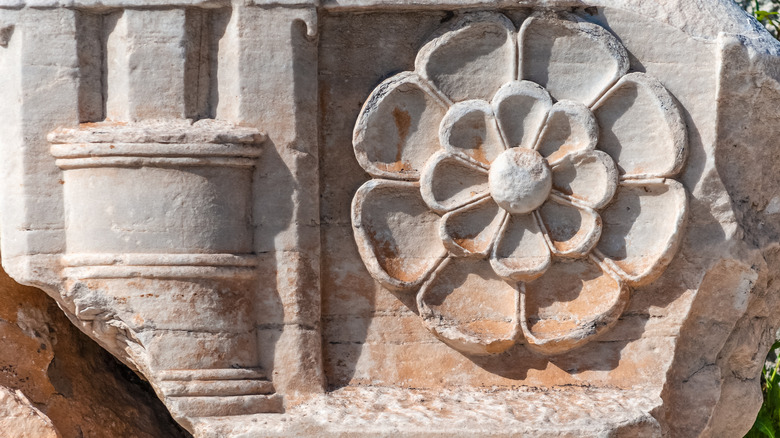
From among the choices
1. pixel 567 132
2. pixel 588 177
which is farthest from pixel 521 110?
pixel 588 177

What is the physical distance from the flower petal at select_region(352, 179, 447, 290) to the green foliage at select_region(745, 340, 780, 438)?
1.85 m

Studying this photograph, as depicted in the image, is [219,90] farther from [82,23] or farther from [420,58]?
[420,58]

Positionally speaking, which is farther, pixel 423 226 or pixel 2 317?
pixel 2 317

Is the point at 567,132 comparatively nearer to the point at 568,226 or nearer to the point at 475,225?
the point at 568,226

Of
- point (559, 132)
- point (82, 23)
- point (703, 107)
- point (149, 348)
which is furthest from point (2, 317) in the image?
point (703, 107)

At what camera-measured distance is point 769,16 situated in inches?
183

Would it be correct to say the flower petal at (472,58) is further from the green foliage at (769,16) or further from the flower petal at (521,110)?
the green foliage at (769,16)

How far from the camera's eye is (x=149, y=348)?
8.57 ft

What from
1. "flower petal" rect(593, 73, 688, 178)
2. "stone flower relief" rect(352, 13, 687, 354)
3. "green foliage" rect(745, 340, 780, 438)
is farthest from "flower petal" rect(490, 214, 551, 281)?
"green foliage" rect(745, 340, 780, 438)

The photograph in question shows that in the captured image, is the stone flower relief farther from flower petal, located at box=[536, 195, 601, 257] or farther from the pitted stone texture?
the pitted stone texture

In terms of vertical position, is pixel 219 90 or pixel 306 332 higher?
pixel 219 90

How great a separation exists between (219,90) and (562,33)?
1.03 meters

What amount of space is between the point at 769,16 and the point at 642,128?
2.35 m

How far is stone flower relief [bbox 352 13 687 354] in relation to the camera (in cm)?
271
